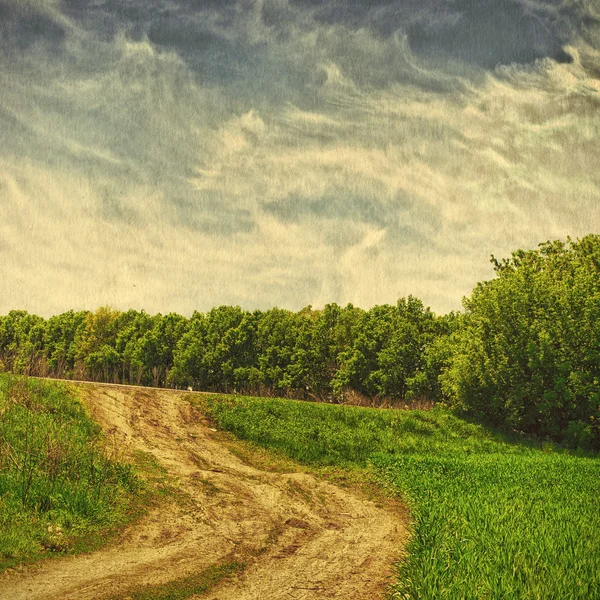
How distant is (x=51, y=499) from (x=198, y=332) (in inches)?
1610

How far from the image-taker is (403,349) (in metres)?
44.8

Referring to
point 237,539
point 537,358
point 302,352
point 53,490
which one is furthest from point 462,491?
point 302,352

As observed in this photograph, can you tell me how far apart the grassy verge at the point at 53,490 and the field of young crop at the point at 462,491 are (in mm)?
6248

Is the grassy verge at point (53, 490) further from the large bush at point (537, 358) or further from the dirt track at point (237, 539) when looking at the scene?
the large bush at point (537, 358)

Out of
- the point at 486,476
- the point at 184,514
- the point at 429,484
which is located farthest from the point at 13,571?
the point at 486,476

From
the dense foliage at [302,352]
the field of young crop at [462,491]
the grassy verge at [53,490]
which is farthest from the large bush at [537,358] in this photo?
the grassy verge at [53,490]

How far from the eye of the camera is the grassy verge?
374 inches

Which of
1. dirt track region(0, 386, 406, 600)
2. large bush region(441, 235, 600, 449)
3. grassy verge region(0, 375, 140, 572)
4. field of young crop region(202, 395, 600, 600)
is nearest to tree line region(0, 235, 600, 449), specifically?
large bush region(441, 235, 600, 449)

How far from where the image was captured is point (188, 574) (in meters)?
8.76

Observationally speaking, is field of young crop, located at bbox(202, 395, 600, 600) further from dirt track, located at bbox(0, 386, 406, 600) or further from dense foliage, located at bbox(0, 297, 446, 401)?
dense foliage, located at bbox(0, 297, 446, 401)

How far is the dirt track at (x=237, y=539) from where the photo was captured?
8203 mm

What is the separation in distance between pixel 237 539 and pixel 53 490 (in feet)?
13.7

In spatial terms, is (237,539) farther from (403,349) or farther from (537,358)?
(403,349)

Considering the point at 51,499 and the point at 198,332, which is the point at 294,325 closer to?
the point at 198,332
